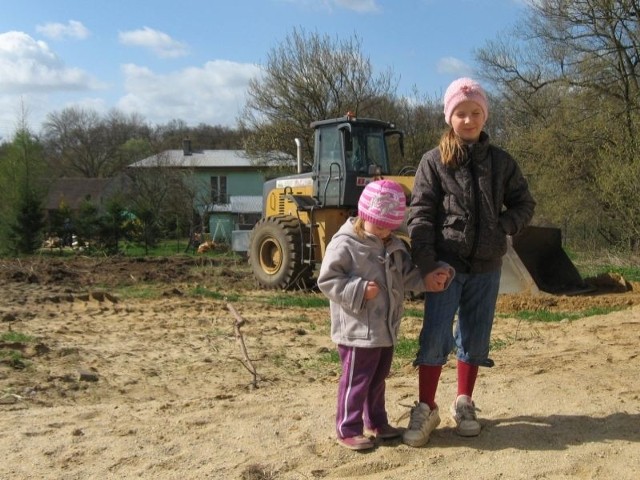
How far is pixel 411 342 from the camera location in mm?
6773

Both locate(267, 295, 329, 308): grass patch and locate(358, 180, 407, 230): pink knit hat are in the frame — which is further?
locate(267, 295, 329, 308): grass patch

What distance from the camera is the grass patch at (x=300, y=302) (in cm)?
993

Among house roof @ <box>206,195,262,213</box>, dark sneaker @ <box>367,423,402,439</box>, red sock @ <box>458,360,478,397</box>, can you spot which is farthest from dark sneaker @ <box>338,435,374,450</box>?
house roof @ <box>206,195,262,213</box>

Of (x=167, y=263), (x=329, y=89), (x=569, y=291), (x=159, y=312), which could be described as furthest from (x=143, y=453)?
(x=329, y=89)

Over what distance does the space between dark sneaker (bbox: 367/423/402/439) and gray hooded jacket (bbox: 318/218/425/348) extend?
508 mm

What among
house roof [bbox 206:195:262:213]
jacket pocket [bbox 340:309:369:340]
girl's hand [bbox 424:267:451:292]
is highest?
house roof [bbox 206:195:262:213]

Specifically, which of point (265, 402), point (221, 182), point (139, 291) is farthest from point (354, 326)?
point (221, 182)

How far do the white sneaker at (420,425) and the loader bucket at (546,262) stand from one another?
6.47m

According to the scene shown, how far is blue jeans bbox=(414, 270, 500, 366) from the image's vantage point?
11.7 ft

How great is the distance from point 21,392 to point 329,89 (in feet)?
75.5

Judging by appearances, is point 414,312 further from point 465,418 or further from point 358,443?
point 358,443

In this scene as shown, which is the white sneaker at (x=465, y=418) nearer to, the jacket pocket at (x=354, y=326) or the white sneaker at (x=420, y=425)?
the white sneaker at (x=420, y=425)

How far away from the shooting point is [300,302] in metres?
10.1

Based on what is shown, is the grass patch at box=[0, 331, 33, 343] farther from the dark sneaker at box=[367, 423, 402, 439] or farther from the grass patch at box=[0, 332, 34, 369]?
the dark sneaker at box=[367, 423, 402, 439]
